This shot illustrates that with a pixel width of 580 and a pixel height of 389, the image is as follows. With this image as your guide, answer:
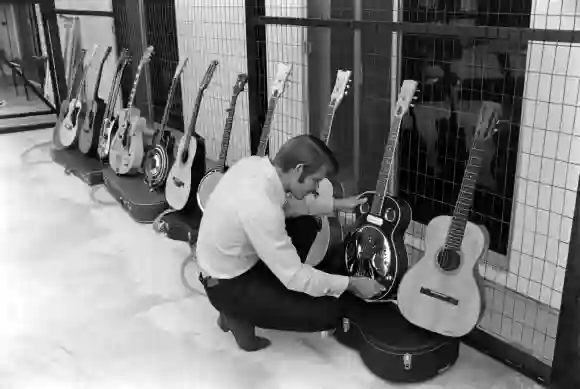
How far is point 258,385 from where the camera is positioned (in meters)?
2.04

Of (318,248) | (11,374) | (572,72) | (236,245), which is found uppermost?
(572,72)

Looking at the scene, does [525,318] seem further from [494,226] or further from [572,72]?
[572,72]

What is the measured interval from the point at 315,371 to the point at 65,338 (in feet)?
3.23

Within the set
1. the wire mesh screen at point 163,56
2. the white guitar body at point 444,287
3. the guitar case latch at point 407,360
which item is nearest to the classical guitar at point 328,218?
the white guitar body at point 444,287

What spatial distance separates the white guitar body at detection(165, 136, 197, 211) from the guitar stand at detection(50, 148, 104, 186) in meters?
0.90

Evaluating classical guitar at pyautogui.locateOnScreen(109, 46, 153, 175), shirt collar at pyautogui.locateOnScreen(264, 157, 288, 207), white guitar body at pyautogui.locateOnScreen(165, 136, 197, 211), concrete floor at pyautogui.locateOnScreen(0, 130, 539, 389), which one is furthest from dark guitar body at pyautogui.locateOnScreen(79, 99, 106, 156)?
shirt collar at pyautogui.locateOnScreen(264, 157, 288, 207)

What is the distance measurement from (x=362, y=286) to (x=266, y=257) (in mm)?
371

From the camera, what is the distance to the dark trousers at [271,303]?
210cm

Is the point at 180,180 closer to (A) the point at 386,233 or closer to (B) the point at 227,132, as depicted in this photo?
(B) the point at 227,132

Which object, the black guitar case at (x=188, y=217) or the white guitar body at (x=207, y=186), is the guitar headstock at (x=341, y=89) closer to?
the white guitar body at (x=207, y=186)

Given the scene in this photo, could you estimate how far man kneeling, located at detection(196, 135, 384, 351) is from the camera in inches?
77.2

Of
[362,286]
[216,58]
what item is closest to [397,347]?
[362,286]

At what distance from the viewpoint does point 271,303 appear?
2.10 meters

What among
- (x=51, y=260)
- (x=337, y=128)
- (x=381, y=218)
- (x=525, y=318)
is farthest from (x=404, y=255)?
(x=51, y=260)
